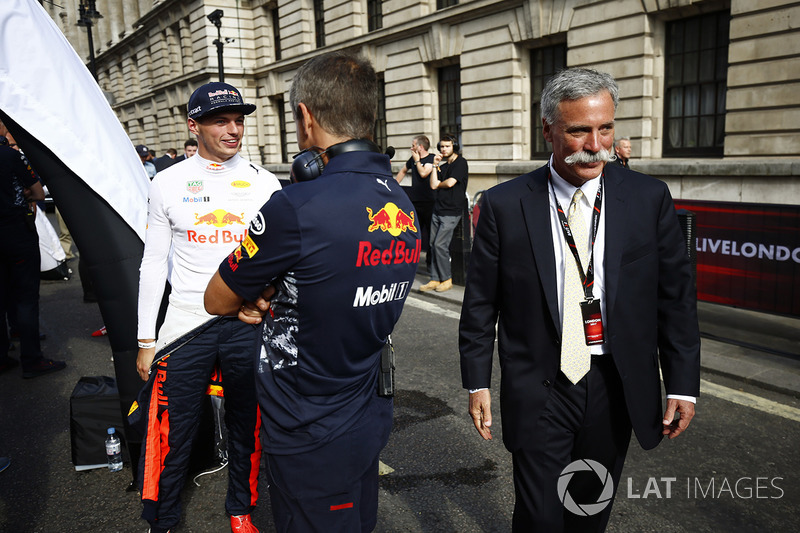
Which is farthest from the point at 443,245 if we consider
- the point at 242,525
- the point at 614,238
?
the point at 614,238

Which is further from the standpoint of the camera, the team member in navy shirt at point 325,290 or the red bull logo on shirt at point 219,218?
the red bull logo on shirt at point 219,218

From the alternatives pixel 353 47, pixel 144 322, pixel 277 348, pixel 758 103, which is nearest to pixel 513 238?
pixel 277 348

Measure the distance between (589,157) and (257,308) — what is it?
1221mm

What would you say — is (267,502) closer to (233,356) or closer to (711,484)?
(233,356)

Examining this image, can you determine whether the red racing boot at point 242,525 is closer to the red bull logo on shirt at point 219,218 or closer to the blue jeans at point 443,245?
the red bull logo on shirt at point 219,218

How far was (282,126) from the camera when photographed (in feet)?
94.7

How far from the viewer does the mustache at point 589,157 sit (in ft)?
7.05

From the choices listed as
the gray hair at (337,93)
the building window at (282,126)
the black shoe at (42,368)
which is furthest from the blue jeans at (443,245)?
the building window at (282,126)

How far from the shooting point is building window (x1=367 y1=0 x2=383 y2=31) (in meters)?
21.2

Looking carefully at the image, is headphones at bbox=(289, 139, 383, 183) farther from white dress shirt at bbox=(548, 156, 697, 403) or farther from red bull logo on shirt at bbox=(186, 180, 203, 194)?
red bull logo on shirt at bbox=(186, 180, 203, 194)

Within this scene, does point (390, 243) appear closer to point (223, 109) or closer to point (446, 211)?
point (223, 109)

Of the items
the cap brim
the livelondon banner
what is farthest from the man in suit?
the livelondon banner

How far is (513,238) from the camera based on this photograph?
2.30 m

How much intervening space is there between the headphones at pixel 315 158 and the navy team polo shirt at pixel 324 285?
0.02m
